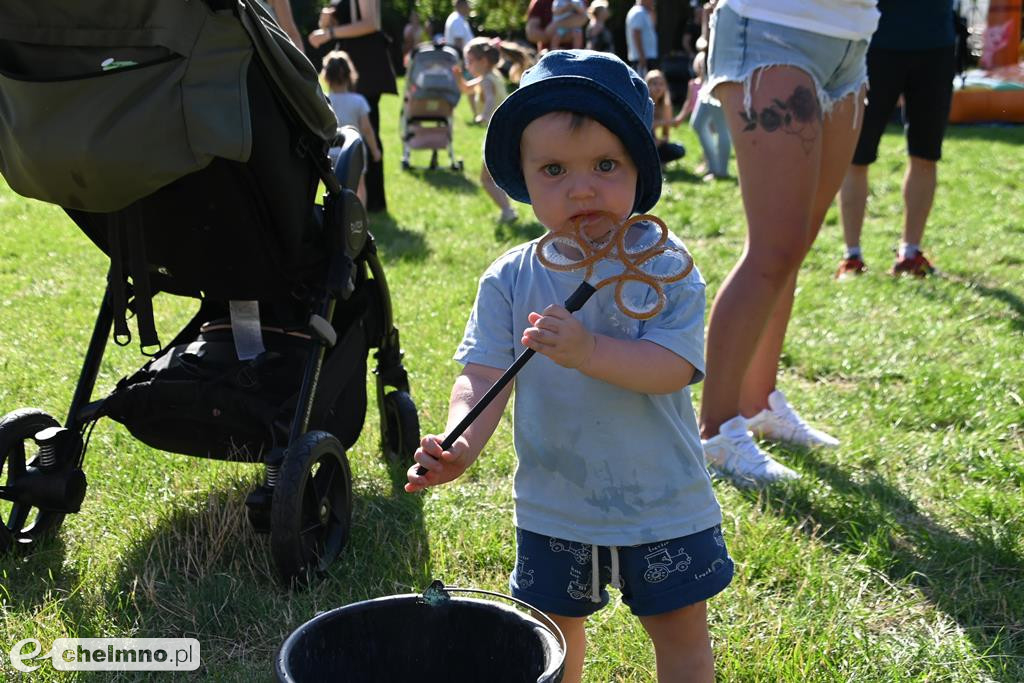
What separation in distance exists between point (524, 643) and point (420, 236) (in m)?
5.68

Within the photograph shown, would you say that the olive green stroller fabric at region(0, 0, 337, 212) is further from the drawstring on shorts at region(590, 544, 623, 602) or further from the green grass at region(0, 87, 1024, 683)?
the drawstring on shorts at region(590, 544, 623, 602)

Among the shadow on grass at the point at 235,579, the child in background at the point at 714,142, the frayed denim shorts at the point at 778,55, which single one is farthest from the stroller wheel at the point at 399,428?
the child in background at the point at 714,142

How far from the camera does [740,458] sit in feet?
10.7

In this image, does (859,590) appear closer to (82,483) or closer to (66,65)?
(82,483)

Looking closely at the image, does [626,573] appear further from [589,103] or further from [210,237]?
[210,237]

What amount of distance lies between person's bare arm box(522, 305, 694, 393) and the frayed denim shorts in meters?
1.51

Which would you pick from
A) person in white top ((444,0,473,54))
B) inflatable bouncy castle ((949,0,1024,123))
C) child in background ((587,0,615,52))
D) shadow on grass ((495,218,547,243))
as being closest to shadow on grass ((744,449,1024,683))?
shadow on grass ((495,218,547,243))

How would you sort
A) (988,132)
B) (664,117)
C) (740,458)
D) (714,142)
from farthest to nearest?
(988,132)
(664,117)
(714,142)
(740,458)

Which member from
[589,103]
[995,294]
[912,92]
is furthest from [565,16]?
[589,103]

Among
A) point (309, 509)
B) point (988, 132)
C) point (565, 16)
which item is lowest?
point (988, 132)

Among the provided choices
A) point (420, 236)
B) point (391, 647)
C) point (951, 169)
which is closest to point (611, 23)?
point (951, 169)

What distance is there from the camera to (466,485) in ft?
10.8

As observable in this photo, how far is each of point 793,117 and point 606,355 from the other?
1.60m

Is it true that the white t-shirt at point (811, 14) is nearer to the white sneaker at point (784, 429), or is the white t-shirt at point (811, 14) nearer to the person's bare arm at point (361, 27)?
the white sneaker at point (784, 429)
